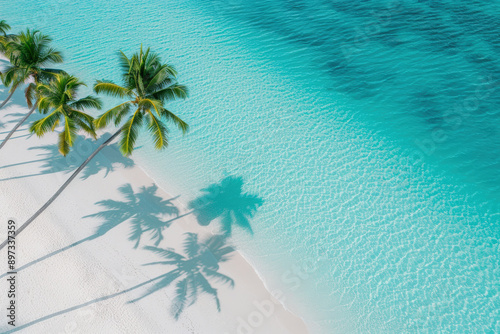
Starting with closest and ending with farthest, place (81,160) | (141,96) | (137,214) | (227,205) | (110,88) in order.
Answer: (110,88)
(141,96)
(137,214)
(227,205)
(81,160)

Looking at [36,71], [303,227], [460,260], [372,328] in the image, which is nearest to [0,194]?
[36,71]

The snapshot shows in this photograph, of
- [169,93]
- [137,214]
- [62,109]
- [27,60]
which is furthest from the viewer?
Result: [137,214]

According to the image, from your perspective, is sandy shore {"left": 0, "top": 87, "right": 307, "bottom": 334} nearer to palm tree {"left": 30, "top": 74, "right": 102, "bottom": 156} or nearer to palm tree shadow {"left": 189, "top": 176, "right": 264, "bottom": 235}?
palm tree shadow {"left": 189, "top": 176, "right": 264, "bottom": 235}

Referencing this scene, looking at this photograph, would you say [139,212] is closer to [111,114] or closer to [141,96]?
[111,114]

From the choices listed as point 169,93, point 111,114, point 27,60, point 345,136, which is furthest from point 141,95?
point 345,136

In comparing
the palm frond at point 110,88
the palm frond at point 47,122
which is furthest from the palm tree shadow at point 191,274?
the palm frond at point 110,88

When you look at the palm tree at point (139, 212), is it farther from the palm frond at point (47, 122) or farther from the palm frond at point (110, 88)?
the palm frond at point (110, 88)

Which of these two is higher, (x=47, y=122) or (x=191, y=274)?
(x=47, y=122)
